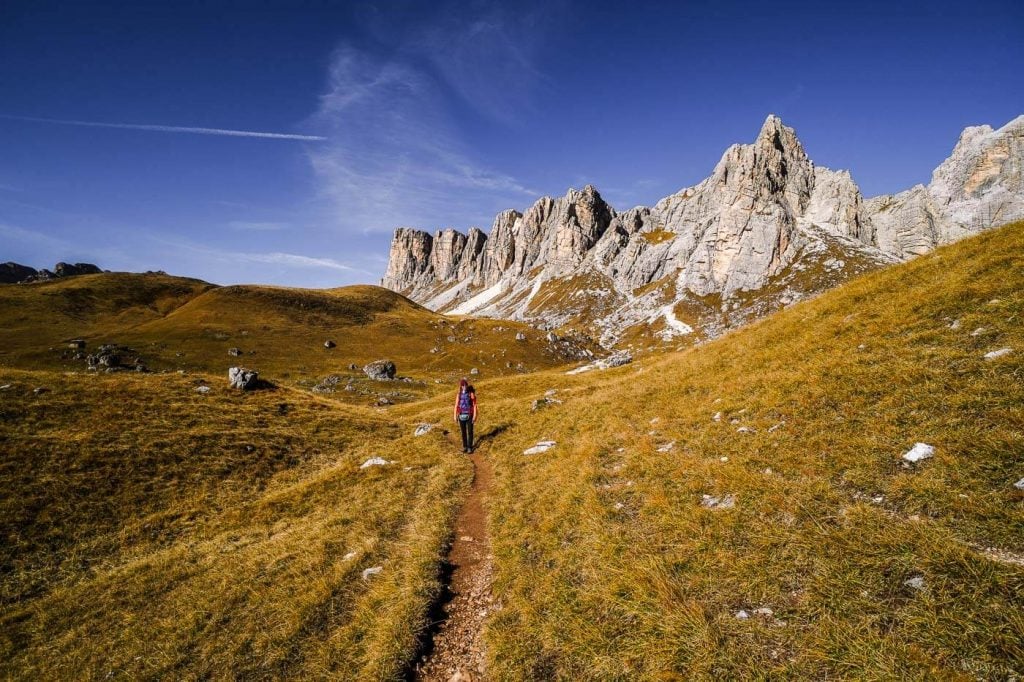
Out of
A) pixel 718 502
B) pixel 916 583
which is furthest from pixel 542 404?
pixel 916 583

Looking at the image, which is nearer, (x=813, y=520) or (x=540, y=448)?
(x=813, y=520)

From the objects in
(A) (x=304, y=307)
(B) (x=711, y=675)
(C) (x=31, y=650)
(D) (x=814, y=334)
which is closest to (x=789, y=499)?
(B) (x=711, y=675)

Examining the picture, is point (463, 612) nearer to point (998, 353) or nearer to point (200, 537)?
point (200, 537)

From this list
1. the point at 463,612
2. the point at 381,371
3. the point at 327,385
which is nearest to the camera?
the point at 463,612

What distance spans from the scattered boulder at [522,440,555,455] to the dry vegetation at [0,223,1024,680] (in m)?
0.79

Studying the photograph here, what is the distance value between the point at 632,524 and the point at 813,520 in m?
3.63

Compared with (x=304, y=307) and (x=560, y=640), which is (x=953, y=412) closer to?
(x=560, y=640)

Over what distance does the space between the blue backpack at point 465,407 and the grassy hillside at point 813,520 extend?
7.72 meters

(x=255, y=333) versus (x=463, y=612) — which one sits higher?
(x=255, y=333)

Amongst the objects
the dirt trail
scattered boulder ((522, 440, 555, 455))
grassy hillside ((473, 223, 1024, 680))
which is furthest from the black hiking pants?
the dirt trail

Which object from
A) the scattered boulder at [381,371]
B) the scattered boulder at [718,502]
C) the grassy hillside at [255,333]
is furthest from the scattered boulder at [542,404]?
the scattered boulder at [381,371]

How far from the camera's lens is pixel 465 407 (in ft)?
74.4

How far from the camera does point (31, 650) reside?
9.90 meters

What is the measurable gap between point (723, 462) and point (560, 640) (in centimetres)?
608
